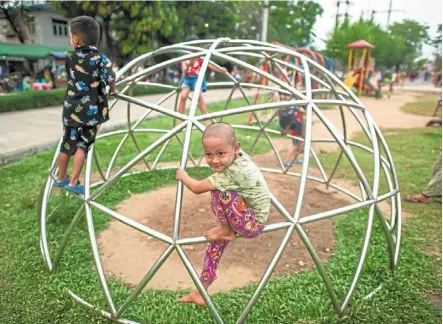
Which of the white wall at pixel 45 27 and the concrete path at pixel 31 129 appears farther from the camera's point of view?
the white wall at pixel 45 27

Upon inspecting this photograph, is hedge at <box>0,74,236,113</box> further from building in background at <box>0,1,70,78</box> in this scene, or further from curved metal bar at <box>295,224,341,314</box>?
curved metal bar at <box>295,224,341,314</box>

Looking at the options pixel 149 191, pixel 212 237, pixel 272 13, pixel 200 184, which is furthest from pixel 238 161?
pixel 272 13

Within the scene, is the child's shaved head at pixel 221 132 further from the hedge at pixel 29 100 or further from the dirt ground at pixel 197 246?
the hedge at pixel 29 100

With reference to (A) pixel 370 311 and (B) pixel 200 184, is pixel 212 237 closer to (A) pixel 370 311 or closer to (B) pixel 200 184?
(B) pixel 200 184

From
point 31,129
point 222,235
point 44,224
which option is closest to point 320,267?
point 222,235

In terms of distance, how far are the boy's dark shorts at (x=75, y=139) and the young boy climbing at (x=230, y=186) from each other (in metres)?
1.27

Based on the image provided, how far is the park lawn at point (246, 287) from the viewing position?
2.83 meters

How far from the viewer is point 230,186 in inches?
89.7

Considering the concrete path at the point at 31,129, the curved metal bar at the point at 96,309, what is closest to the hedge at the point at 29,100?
the concrete path at the point at 31,129

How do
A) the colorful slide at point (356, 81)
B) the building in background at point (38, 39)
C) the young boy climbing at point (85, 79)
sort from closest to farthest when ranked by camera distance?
the young boy climbing at point (85, 79) → the building in background at point (38, 39) → the colorful slide at point (356, 81)

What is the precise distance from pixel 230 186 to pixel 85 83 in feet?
5.16

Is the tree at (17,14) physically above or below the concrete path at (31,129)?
above

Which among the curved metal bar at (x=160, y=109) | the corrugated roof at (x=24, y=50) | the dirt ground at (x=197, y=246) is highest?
the corrugated roof at (x=24, y=50)

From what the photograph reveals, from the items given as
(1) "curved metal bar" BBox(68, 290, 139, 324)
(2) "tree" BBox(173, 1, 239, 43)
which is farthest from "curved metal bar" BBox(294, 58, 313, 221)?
(2) "tree" BBox(173, 1, 239, 43)
